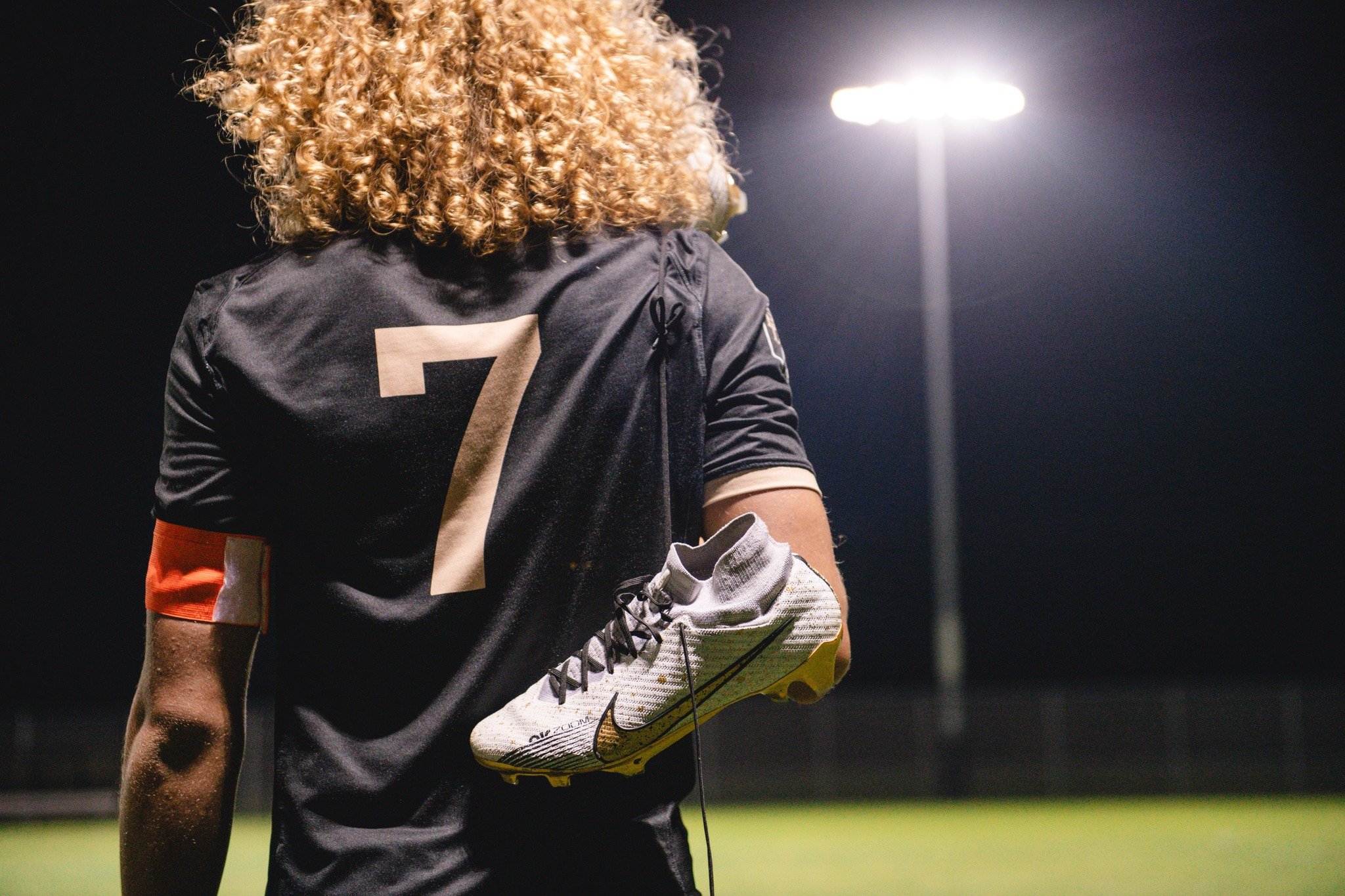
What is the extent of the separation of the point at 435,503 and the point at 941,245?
12.8 meters

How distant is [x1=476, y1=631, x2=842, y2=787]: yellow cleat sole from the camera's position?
110cm

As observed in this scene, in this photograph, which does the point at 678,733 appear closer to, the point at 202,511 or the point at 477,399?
the point at 477,399

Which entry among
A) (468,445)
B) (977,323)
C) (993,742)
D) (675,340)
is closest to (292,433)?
(468,445)

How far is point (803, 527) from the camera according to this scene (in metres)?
1.18

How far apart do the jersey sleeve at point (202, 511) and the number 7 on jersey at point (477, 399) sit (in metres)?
0.19

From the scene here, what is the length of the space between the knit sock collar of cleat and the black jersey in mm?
38

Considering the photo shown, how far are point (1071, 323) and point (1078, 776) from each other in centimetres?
1103

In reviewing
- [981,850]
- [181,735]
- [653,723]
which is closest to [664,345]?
[653,723]

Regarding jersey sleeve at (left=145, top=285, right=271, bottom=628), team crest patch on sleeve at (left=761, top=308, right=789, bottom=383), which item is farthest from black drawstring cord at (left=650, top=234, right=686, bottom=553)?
jersey sleeve at (left=145, top=285, right=271, bottom=628)

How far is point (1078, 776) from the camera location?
14781mm

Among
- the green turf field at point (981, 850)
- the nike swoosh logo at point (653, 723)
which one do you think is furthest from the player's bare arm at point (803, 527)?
the green turf field at point (981, 850)

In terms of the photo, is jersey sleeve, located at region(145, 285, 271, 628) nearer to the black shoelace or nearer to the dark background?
the black shoelace

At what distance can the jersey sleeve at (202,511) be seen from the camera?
3.92ft

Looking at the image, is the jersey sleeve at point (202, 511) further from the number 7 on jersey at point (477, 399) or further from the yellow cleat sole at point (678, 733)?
the yellow cleat sole at point (678, 733)
